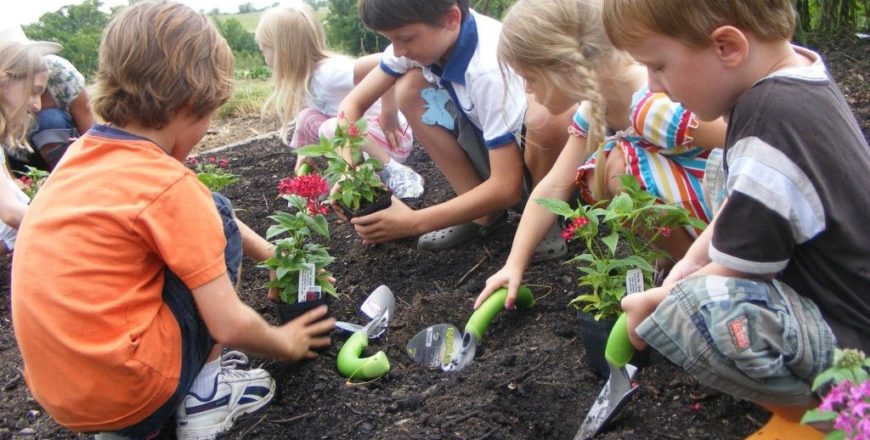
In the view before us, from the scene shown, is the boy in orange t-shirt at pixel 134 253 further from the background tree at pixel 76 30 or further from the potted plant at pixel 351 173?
the background tree at pixel 76 30

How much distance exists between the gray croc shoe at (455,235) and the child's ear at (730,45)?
1.82 metres

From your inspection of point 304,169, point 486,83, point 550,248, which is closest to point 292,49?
point 304,169

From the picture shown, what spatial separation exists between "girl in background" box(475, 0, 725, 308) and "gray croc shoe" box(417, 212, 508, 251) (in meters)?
0.75

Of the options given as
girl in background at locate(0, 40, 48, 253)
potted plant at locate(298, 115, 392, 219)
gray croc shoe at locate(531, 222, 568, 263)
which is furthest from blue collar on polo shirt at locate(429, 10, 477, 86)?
girl in background at locate(0, 40, 48, 253)

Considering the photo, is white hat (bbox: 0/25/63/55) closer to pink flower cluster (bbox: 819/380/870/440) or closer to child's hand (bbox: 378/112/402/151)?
child's hand (bbox: 378/112/402/151)

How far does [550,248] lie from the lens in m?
3.08

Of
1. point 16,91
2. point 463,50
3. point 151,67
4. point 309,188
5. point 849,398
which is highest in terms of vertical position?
point 151,67

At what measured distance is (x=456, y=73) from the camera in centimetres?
309

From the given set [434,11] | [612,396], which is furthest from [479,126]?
[612,396]

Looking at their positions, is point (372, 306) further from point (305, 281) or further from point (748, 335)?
point (748, 335)

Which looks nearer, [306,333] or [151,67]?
[151,67]

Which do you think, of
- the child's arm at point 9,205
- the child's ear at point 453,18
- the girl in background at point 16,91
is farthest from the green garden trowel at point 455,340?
the girl in background at point 16,91

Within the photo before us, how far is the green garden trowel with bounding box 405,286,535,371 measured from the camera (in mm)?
2428

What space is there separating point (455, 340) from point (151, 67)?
122cm
